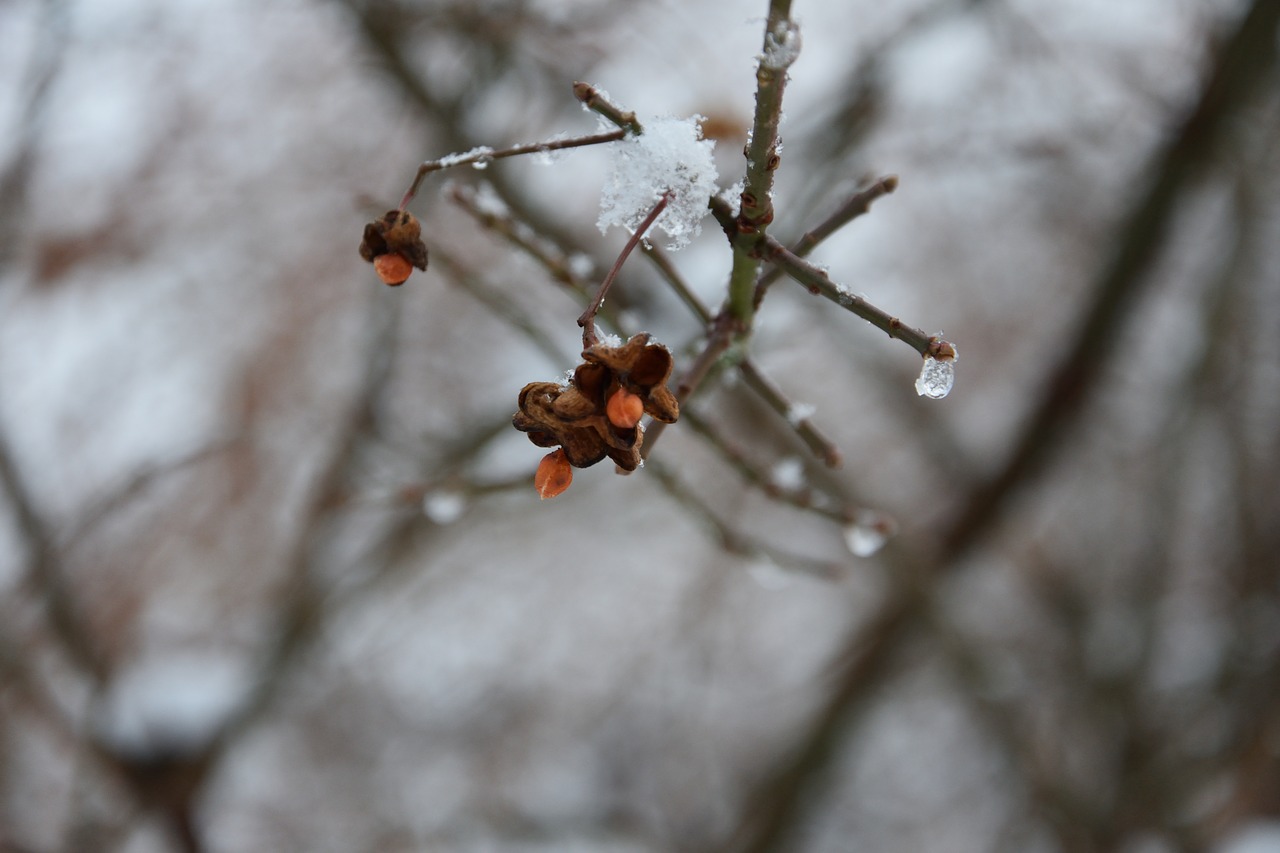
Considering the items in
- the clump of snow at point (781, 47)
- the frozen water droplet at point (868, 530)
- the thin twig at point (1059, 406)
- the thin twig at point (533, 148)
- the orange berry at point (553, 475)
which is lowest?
the orange berry at point (553, 475)

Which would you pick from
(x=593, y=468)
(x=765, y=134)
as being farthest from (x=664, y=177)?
(x=593, y=468)

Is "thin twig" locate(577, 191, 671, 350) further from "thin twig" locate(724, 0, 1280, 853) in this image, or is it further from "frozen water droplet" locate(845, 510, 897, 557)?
"thin twig" locate(724, 0, 1280, 853)

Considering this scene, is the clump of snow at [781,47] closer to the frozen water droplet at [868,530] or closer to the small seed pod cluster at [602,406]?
the small seed pod cluster at [602,406]

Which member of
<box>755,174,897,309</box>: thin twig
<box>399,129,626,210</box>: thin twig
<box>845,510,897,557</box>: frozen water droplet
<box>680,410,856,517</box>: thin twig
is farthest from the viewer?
<box>845,510,897,557</box>: frozen water droplet

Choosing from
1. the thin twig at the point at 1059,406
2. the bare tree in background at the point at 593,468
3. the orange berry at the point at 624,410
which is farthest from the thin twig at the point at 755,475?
the thin twig at the point at 1059,406

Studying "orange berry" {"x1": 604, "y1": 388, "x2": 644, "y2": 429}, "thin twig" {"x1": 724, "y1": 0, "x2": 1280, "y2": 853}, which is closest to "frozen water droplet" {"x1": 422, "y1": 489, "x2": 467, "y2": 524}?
"orange berry" {"x1": 604, "y1": 388, "x2": 644, "y2": 429}

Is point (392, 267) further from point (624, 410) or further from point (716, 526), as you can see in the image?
point (716, 526)
